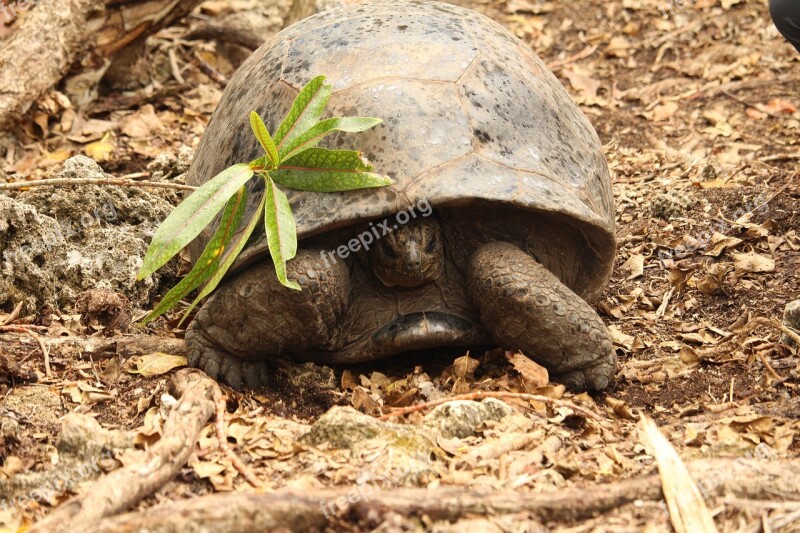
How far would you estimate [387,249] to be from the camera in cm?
417

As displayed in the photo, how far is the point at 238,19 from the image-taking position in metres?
8.65

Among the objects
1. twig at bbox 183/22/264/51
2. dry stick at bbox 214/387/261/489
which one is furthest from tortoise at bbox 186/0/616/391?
twig at bbox 183/22/264/51

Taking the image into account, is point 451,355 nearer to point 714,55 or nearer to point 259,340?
point 259,340

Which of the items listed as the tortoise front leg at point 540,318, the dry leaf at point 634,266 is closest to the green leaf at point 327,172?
the tortoise front leg at point 540,318

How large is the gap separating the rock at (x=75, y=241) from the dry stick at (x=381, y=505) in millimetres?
2354

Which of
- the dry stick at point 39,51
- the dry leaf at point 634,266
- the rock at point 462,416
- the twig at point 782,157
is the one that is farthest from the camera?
the twig at point 782,157

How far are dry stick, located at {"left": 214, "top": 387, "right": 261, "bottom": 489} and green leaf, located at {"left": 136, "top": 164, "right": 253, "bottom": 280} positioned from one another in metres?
0.56

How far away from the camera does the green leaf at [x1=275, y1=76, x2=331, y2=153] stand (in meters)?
4.11

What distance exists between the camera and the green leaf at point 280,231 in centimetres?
380

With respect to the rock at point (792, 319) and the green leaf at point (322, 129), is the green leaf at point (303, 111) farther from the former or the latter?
the rock at point (792, 319)

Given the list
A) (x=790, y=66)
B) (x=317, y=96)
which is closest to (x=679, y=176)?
(x=790, y=66)

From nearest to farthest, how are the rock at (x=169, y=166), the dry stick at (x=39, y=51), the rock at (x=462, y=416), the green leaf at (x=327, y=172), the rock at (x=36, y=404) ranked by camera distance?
1. the rock at (x=462, y=416)
2. the rock at (x=36, y=404)
3. the green leaf at (x=327, y=172)
4. the rock at (x=169, y=166)
5. the dry stick at (x=39, y=51)

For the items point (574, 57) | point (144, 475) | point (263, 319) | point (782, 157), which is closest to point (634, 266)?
point (782, 157)

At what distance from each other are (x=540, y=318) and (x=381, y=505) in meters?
1.62
